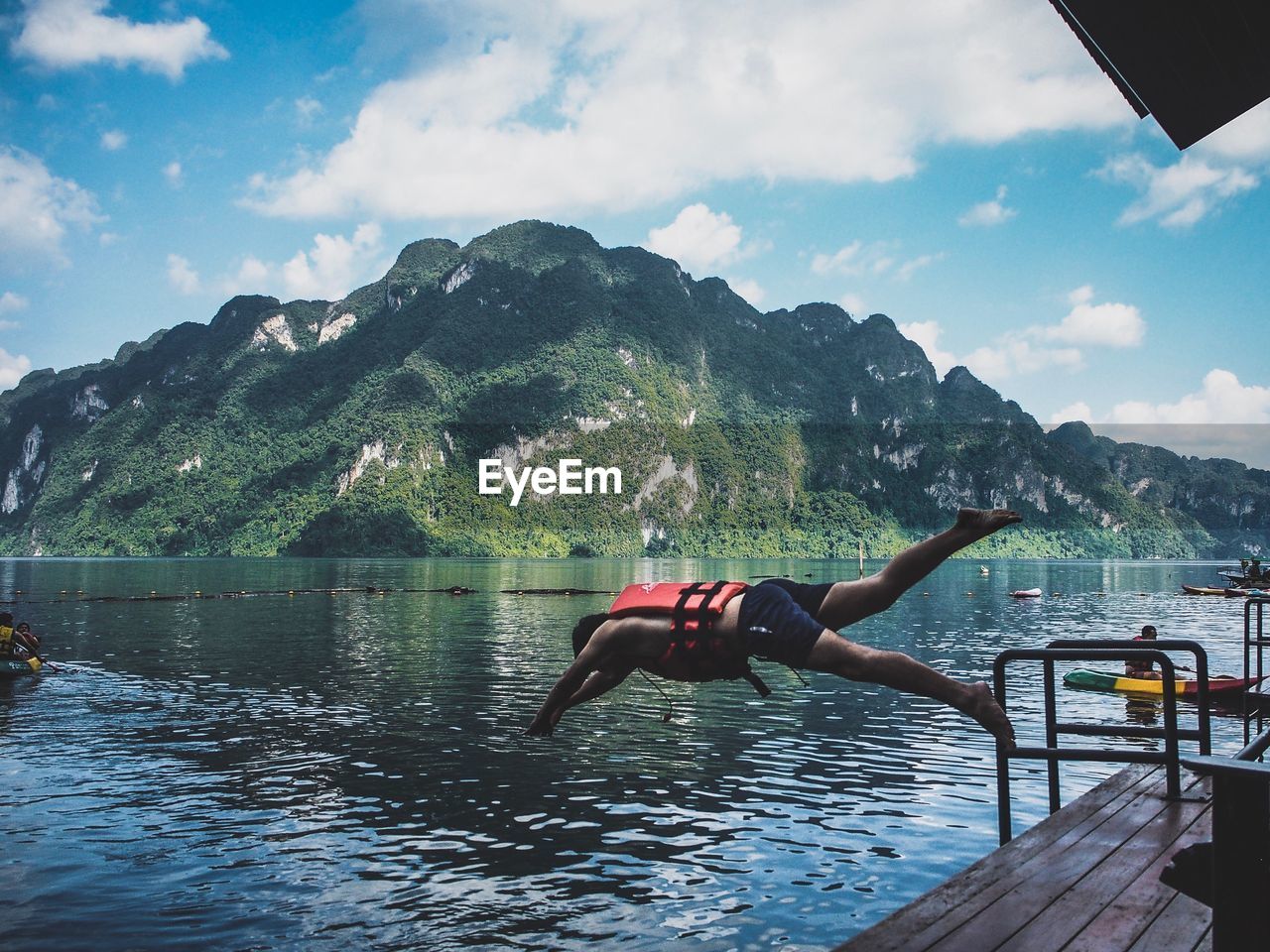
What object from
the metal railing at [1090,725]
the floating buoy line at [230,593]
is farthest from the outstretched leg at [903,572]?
the floating buoy line at [230,593]

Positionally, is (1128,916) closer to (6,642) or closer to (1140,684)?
(1140,684)

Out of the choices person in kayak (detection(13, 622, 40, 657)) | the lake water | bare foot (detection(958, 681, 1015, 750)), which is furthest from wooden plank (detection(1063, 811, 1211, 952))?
person in kayak (detection(13, 622, 40, 657))

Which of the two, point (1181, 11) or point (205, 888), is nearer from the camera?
point (1181, 11)

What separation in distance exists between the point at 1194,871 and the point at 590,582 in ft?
273

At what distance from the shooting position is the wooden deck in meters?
3.87

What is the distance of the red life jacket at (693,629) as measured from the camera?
427 cm

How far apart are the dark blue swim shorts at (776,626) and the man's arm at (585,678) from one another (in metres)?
0.59

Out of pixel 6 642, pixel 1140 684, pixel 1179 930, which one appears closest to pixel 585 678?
pixel 1179 930

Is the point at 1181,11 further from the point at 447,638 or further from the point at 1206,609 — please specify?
the point at 1206,609

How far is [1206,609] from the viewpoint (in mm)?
56406

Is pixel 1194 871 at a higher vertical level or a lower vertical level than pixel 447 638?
higher

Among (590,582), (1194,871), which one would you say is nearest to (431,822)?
(1194,871)

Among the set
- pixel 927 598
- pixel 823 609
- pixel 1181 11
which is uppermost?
pixel 1181 11

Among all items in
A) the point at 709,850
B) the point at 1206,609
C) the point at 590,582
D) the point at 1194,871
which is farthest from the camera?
the point at 590,582
